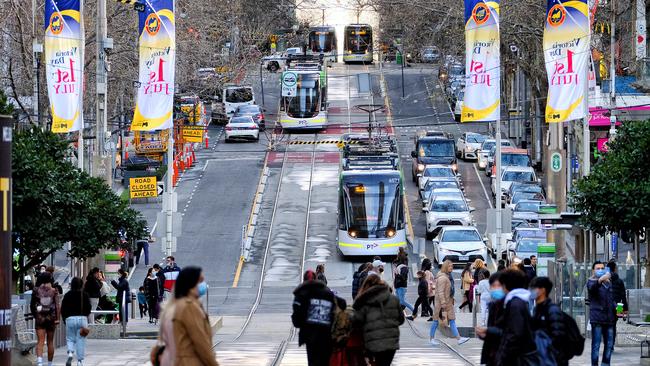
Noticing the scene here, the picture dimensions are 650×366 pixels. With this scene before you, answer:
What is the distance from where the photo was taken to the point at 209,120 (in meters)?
92.4

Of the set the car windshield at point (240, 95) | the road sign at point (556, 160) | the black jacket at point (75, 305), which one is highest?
the car windshield at point (240, 95)

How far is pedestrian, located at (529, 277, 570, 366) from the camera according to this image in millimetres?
16047

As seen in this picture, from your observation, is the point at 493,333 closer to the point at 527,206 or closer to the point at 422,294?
the point at 422,294

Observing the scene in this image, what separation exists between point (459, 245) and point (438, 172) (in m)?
16.1

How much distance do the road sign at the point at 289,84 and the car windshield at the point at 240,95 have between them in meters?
9.62

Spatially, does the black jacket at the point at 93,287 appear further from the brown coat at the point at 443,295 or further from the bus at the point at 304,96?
the bus at the point at 304,96

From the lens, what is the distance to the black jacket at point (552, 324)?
16.0 meters

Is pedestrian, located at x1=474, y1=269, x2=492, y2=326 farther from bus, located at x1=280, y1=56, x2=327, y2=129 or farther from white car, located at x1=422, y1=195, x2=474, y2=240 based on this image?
bus, located at x1=280, y1=56, x2=327, y2=129

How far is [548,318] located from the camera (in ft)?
52.7

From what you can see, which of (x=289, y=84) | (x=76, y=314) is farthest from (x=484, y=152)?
(x=76, y=314)

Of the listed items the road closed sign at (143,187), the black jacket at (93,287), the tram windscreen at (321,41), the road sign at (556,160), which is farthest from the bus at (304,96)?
the black jacket at (93,287)

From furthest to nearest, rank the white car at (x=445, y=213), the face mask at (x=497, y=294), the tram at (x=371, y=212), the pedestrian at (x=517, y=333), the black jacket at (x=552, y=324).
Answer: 1. the white car at (x=445, y=213)
2. the tram at (x=371, y=212)
3. the black jacket at (x=552, y=324)
4. the face mask at (x=497, y=294)
5. the pedestrian at (x=517, y=333)

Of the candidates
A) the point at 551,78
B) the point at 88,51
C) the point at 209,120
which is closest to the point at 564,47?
the point at 551,78

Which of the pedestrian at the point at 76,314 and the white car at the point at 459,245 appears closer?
the pedestrian at the point at 76,314
